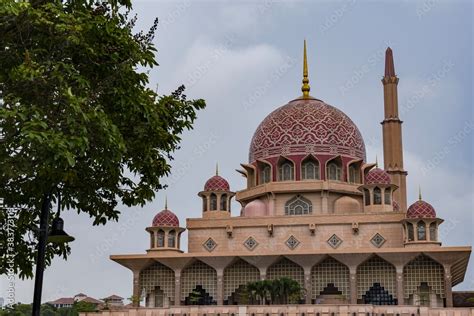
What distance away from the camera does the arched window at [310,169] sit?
130ft

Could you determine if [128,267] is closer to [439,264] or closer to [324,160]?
[324,160]

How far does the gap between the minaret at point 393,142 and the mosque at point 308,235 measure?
617 cm

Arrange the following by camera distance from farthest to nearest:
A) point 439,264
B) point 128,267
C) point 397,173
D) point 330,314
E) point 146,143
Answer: point 397,173
point 128,267
point 439,264
point 330,314
point 146,143

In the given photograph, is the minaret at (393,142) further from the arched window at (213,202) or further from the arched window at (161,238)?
the arched window at (161,238)

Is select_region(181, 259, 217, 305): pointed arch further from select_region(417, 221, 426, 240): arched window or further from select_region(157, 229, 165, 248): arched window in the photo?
select_region(417, 221, 426, 240): arched window

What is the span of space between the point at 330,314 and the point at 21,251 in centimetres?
1980

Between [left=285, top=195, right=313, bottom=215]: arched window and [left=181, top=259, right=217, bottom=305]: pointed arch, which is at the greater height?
[left=285, top=195, right=313, bottom=215]: arched window

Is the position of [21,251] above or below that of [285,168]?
below

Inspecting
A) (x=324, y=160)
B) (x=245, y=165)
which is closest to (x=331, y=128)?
(x=324, y=160)

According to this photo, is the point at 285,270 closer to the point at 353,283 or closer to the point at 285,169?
the point at 353,283

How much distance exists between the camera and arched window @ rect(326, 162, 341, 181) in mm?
39875

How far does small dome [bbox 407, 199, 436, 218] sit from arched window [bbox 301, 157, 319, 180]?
6476mm

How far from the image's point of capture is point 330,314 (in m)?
29.5

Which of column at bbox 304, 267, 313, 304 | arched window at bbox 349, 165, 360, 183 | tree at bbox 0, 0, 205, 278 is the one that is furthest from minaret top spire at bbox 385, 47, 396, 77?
tree at bbox 0, 0, 205, 278
